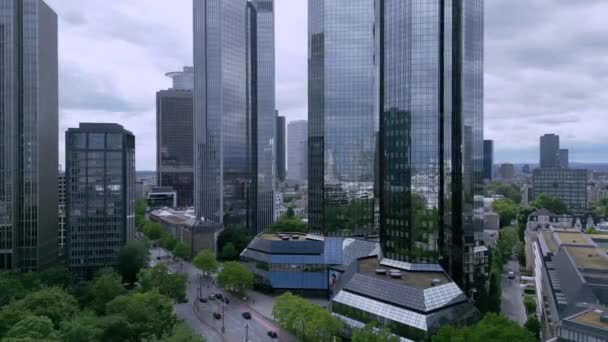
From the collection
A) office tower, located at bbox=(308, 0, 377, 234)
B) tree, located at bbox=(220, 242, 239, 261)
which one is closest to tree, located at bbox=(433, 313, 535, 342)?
office tower, located at bbox=(308, 0, 377, 234)

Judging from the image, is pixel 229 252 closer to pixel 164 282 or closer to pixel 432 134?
pixel 164 282

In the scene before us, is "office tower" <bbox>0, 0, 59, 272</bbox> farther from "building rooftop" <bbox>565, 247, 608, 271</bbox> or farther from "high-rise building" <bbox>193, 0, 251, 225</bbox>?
"building rooftop" <bbox>565, 247, 608, 271</bbox>

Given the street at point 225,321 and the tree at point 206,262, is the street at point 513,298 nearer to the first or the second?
the street at point 225,321

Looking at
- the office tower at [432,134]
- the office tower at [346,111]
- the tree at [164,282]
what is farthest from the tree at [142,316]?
the office tower at [346,111]

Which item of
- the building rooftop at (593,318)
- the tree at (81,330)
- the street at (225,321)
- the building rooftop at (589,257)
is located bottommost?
the street at (225,321)

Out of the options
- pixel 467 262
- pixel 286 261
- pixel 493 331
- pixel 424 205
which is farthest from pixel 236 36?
pixel 493 331

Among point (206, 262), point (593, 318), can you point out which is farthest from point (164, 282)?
point (593, 318)
